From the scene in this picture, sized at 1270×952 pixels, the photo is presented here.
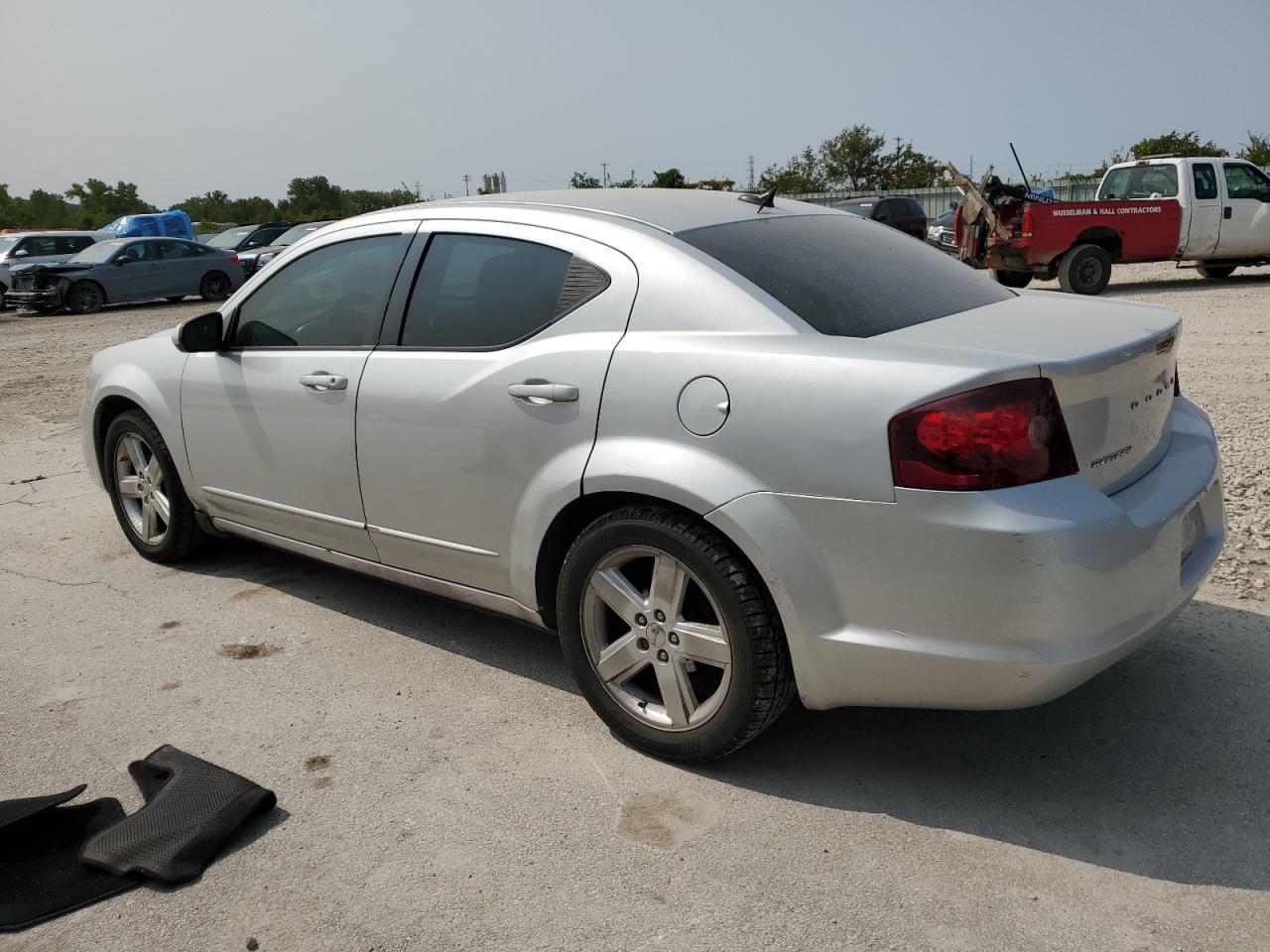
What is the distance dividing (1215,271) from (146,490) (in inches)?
690

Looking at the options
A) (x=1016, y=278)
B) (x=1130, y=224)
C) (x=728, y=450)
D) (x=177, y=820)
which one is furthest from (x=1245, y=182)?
(x=177, y=820)

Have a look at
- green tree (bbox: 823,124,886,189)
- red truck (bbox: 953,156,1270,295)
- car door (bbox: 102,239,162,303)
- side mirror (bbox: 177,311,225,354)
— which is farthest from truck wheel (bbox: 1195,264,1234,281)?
green tree (bbox: 823,124,886,189)

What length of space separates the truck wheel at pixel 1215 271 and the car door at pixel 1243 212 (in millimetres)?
751

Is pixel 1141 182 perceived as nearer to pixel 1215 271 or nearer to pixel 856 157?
pixel 1215 271

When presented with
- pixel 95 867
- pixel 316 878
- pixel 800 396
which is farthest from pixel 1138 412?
pixel 95 867

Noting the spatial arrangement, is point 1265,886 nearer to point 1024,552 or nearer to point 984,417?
point 1024,552

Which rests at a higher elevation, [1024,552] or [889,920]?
[1024,552]

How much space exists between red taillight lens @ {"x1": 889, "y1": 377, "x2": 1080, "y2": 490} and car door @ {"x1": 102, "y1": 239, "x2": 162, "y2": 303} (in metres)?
22.1

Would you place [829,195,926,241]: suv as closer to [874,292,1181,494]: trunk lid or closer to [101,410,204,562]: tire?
[101,410,204,562]: tire

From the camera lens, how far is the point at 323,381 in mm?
4020

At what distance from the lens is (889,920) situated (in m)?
2.50

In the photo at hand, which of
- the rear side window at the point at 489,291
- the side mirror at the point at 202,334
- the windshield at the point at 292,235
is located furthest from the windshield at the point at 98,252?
the rear side window at the point at 489,291

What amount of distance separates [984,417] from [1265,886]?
1272 millimetres

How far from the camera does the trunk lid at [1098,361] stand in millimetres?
2723
